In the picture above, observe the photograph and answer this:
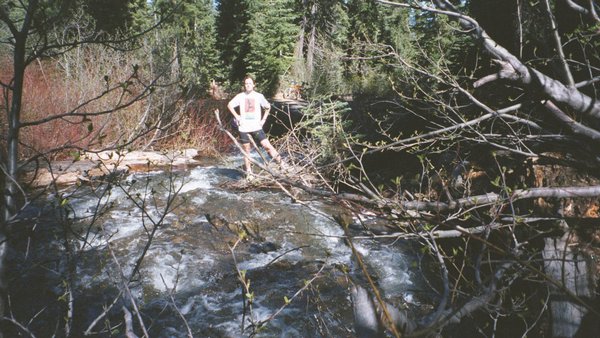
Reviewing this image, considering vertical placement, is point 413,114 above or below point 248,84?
below

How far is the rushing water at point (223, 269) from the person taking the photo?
3.48m

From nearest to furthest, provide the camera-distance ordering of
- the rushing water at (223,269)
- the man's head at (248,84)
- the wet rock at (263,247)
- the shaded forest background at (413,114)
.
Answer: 1. the shaded forest background at (413,114)
2. the rushing water at (223,269)
3. the wet rock at (263,247)
4. the man's head at (248,84)

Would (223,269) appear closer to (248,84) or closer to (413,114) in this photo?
(248,84)

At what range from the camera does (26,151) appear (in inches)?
305

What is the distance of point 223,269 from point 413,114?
5.15m

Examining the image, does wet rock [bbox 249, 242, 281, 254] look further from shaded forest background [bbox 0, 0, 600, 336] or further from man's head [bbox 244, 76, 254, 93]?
man's head [bbox 244, 76, 254, 93]

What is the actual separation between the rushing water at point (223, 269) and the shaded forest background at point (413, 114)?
0.74 m

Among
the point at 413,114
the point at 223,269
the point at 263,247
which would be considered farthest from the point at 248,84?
the point at 223,269

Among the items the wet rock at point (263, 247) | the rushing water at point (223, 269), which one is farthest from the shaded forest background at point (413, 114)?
the wet rock at point (263, 247)

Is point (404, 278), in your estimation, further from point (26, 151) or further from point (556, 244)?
point (26, 151)

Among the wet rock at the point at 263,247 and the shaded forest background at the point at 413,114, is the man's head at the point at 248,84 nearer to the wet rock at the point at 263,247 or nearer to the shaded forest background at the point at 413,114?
the shaded forest background at the point at 413,114

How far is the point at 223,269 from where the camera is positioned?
14.6 feet

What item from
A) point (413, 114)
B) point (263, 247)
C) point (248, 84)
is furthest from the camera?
point (413, 114)

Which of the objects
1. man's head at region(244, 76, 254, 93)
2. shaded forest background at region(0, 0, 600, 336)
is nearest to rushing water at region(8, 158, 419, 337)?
shaded forest background at region(0, 0, 600, 336)
